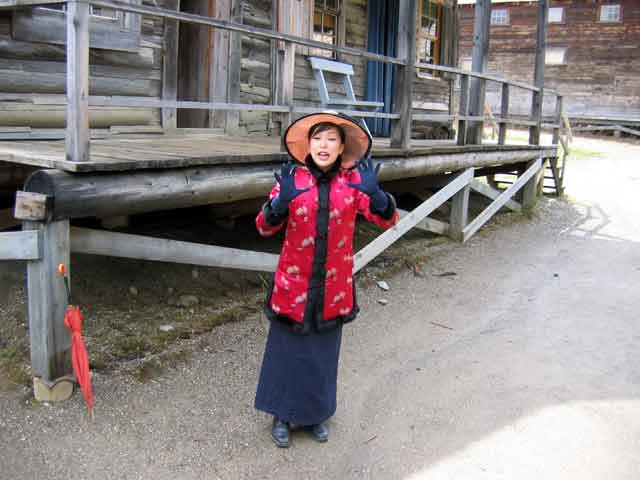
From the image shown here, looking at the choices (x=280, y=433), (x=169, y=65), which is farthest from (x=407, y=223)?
(x=280, y=433)

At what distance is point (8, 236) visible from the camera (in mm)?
3740

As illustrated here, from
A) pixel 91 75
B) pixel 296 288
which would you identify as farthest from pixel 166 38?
pixel 296 288

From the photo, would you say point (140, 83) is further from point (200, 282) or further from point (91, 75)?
point (200, 282)

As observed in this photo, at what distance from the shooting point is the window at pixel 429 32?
12547 mm

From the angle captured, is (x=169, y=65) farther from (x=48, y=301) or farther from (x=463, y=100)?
(x=48, y=301)

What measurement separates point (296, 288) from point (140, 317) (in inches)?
93.4

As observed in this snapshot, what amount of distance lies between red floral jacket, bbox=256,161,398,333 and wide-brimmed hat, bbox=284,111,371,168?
0.09 meters

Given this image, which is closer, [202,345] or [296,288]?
[296,288]

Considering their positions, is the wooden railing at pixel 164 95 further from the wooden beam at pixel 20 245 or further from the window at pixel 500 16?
the window at pixel 500 16

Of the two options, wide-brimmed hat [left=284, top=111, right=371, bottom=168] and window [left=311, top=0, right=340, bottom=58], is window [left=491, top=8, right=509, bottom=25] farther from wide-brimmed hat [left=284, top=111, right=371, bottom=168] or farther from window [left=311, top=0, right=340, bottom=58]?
wide-brimmed hat [left=284, top=111, right=371, bottom=168]

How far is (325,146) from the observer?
3.38 m

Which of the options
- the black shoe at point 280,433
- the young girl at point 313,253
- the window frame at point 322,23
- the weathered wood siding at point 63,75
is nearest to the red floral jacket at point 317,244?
the young girl at point 313,253

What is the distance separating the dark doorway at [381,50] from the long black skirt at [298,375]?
26.1ft

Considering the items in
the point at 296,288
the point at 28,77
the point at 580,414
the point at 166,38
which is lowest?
the point at 580,414
